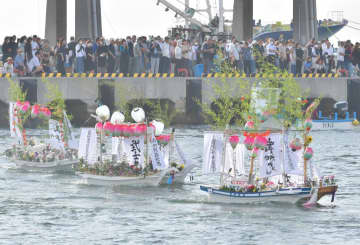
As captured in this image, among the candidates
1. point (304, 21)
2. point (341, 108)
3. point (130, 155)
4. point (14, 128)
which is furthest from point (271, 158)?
point (304, 21)

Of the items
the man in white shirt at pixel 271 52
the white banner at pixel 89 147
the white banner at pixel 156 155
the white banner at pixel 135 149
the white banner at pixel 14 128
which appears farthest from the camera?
the man in white shirt at pixel 271 52

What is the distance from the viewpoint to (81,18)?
69.7 meters

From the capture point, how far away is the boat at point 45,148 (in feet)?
167

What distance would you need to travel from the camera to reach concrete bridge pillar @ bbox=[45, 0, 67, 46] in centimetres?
7062

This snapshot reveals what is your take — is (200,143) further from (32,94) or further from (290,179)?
(290,179)

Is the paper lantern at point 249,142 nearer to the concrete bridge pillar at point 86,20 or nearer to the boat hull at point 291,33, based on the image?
the concrete bridge pillar at point 86,20

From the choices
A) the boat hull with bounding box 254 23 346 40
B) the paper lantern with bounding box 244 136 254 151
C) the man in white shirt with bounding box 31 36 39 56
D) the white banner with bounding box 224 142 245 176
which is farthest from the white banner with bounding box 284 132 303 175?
the boat hull with bounding box 254 23 346 40

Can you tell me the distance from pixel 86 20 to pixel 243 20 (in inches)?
444

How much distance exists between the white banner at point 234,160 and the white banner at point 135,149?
4.48 metres

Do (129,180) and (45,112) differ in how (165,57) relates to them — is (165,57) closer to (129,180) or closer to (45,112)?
(45,112)

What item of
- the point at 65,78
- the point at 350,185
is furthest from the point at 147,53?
the point at 350,185

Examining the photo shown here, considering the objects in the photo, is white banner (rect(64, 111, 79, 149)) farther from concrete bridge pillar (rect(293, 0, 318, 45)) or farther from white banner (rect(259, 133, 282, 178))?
concrete bridge pillar (rect(293, 0, 318, 45))

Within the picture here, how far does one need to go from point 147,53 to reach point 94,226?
27301 mm

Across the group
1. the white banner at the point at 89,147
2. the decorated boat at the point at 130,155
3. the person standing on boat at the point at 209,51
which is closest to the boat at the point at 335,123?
the person standing on boat at the point at 209,51
